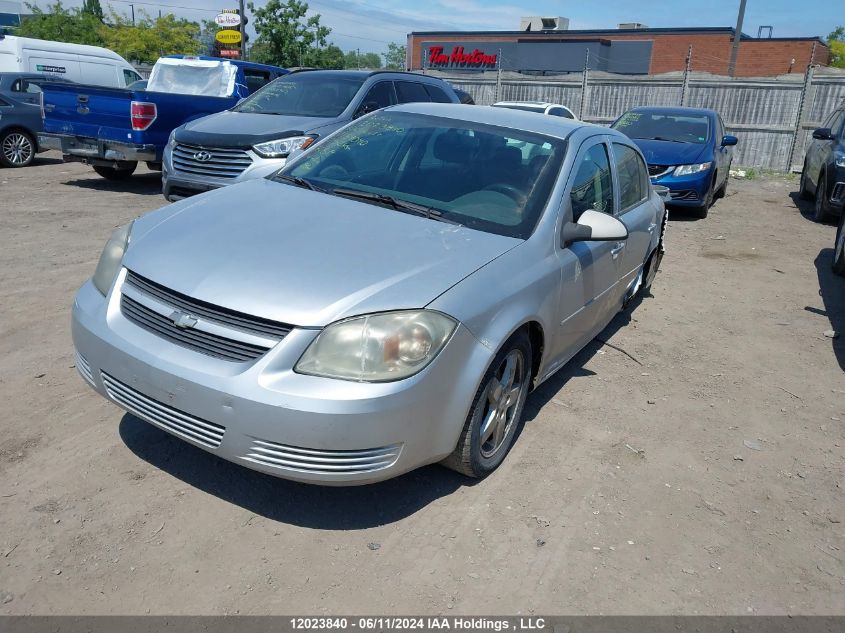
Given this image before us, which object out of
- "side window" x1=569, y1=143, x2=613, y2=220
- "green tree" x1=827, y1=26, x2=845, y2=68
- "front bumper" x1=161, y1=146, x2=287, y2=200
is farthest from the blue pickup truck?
"green tree" x1=827, y1=26, x2=845, y2=68

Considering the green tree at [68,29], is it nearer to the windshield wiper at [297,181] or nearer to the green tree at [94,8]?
the green tree at [94,8]

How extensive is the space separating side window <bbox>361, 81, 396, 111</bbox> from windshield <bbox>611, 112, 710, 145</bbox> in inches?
168

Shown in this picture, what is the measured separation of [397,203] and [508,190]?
602 mm

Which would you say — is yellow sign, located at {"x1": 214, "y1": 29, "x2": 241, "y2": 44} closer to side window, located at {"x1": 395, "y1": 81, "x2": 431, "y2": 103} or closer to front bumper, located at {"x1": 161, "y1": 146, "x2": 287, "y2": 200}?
side window, located at {"x1": 395, "y1": 81, "x2": 431, "y2": 103}

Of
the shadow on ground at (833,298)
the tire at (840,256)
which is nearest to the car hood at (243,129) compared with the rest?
the shadow on ground at (833,298)

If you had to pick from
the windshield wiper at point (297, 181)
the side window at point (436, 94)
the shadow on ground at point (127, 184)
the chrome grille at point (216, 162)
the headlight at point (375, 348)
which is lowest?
the shadow on ground at point (127, 184)

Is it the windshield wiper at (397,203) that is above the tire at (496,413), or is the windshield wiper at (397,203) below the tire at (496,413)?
above

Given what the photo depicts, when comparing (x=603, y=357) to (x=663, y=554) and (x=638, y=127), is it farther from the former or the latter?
(x=638, y=127)

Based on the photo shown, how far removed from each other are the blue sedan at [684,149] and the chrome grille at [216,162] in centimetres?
616

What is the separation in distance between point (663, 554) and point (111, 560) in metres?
2.26

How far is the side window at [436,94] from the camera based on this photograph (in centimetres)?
1054

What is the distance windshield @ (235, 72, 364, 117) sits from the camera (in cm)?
910

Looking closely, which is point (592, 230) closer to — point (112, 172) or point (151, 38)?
point (112, 172)

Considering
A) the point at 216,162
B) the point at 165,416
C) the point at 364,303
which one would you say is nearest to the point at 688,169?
the point at 216,162
